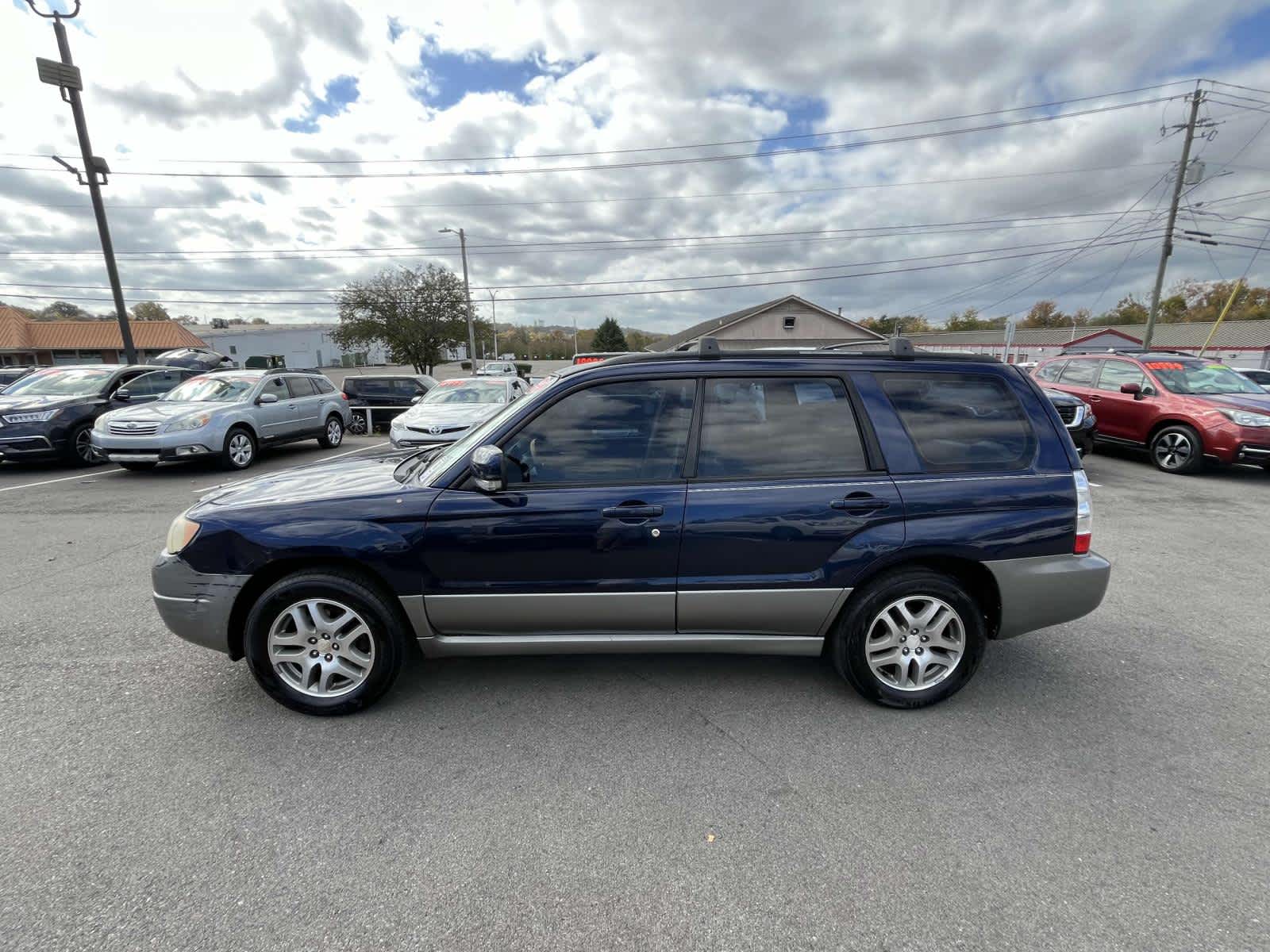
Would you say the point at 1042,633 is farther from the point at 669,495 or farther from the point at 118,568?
the point at 118,568

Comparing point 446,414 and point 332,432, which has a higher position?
point 446,414

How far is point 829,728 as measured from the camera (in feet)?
9.08

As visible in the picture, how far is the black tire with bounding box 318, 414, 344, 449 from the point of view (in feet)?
38.5

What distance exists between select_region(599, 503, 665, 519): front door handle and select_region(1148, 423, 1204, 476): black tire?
1024 centimetres

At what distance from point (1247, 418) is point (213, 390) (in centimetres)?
1613

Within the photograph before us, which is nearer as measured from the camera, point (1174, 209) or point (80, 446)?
point (80, 446)

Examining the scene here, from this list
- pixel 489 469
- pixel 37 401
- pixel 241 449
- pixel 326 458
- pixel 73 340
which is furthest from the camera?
pixel 73 340

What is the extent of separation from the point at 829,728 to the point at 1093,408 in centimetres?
1070

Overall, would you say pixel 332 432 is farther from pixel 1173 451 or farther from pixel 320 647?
pixel 1173 451

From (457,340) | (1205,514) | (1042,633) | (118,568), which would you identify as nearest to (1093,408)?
(1205,514)

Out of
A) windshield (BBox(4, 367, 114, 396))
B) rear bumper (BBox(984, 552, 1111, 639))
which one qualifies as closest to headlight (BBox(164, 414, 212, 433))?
windshield (BBox(4, 367, 114, 396))

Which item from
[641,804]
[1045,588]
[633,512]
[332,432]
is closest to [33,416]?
[332,432]

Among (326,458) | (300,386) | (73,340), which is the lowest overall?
(326,458)

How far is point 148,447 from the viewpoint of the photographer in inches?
334
